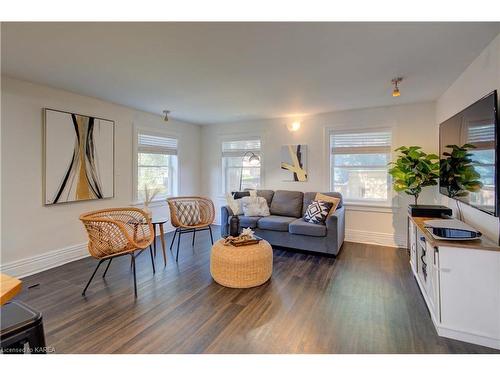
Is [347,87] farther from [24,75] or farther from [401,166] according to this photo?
[24,75]

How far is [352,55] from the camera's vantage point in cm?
228

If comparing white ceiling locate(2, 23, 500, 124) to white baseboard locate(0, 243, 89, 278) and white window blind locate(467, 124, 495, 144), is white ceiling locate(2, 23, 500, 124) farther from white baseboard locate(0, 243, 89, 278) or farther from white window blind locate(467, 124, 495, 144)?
white baseboard locate(0, 243, 89, 278)

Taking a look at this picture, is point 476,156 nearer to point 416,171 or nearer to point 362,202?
point 416,171

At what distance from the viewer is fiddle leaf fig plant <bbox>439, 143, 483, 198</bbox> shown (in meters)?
2.12

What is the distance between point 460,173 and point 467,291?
114 centimetres

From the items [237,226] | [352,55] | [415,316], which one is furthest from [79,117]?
[415,316]

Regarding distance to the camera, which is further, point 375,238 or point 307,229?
point 375,238

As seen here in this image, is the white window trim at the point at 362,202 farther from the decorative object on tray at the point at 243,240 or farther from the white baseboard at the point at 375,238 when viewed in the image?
the decorative object on tray at the point at 243,240

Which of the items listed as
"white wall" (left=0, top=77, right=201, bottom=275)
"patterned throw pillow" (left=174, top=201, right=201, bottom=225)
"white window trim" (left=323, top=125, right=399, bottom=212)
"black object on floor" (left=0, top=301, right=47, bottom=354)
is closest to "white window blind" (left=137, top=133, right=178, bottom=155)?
"white wall" (left=0, top=77, right=201, bottom=275)

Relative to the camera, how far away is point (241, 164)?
18.4 ft

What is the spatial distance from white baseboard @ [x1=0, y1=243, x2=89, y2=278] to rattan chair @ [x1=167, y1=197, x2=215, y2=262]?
1299 millimetres

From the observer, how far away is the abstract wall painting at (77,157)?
128 inches

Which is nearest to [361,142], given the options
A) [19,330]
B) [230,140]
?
[230,140]
